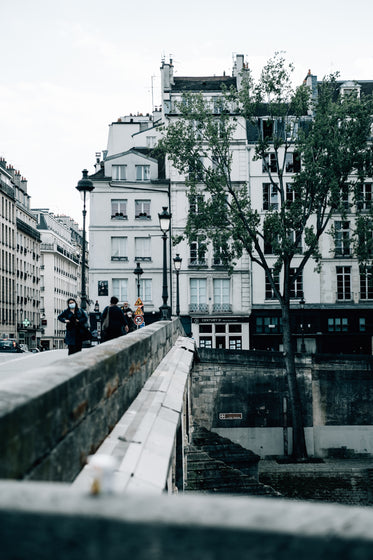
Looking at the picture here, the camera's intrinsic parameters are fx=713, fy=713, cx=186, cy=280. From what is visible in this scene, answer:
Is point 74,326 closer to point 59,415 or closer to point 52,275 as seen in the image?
point 59,415

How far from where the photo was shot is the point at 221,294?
48.3 metres

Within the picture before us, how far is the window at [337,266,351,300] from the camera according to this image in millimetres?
48562

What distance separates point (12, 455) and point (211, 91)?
170 ft

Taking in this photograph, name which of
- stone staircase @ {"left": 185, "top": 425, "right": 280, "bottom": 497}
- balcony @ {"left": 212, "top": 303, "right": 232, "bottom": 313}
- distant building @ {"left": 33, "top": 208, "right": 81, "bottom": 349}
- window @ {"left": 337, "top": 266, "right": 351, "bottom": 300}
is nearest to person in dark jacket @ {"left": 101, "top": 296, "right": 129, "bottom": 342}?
stone staircase @ {"left": 185, "top": 425, "right": 280, "bottom": 497}

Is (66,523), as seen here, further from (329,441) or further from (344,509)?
(329,441)

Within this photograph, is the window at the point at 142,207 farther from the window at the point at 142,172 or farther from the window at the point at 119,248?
the window at the point at 119,248

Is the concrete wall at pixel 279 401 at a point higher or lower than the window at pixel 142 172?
lower

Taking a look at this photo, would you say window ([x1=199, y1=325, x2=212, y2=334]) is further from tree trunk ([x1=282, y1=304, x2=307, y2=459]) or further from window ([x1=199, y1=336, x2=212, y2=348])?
tree trunk ([x1=282, y1=304, x2=307, y2=459])

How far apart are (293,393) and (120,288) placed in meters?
18.7

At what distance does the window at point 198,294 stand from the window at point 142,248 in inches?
140

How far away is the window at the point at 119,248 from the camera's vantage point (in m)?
48.7

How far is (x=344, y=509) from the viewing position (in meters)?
1.50

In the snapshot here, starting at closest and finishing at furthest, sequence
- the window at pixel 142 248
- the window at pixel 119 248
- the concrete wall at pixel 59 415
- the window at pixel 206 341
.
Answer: the concrete wall at pixel 59 415 < the window at pixel 206 341 < the window at pixel 119 248 < the window at pixel 142 248

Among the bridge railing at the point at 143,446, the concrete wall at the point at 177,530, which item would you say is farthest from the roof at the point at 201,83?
the concrete wall at the point at 177,530
